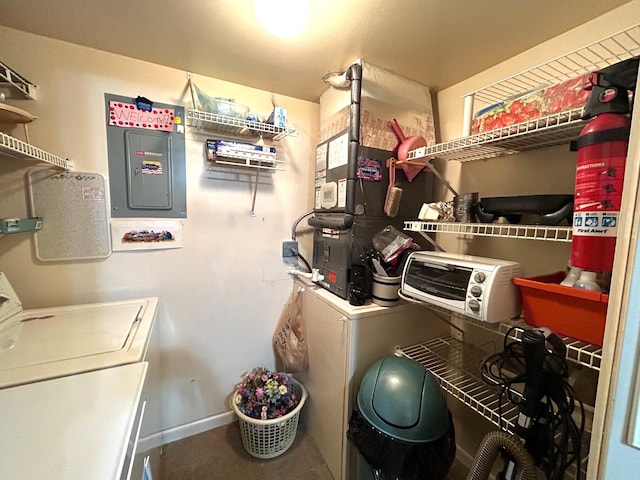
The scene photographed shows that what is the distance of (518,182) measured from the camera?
127 cm

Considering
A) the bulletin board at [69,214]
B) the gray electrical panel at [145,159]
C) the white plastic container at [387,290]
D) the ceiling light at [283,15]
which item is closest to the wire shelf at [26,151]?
the bulletin board at [69,214]

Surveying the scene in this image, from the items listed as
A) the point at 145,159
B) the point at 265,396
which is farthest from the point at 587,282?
the point at 145,159

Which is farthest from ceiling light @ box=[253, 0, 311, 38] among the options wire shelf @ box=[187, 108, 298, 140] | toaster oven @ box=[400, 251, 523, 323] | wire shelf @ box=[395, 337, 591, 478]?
wire shelf @ box=[395, 337, 591, 478]

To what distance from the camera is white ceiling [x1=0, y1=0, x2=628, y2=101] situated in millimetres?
1018

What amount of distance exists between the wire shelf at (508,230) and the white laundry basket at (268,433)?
1289 mm

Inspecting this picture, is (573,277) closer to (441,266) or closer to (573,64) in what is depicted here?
(441,266)

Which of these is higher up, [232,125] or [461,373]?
[232,125]

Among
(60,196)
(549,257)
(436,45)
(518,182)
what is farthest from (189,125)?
(549,257)

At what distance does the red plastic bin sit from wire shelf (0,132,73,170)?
175cm

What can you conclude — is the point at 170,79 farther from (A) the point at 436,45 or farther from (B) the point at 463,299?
(B) the point at 463,299

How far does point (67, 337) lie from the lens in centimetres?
99

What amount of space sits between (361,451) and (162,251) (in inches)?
55.8

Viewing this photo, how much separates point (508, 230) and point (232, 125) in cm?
141

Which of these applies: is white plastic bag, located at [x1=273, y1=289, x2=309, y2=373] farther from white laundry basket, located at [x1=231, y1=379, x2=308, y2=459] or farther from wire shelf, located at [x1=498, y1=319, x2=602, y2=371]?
wire shelf, located at [x1=498, y1=319, x2=602, y2=371]
